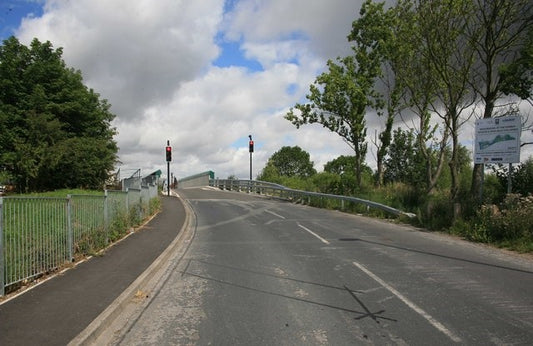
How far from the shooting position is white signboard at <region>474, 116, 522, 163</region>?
13789 mm

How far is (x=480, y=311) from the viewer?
19.3 feet

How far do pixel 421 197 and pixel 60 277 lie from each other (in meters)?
17.1

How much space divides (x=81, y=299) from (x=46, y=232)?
2.29 m

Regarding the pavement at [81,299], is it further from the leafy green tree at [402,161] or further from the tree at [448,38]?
the leafy green tree at [402,161]

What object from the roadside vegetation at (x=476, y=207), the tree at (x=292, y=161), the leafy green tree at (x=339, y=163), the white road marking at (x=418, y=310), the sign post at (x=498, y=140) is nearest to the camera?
the white road marking at (x=418, y=310)

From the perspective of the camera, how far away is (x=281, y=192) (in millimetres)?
35688

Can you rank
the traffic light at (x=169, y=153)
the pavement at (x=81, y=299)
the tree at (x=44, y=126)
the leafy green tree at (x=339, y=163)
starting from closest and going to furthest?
the pavement at (x=81, y=299), the tree at (x=44, y=126), the traffic light at (x=169, y=153), the leafy green tree at (x=339, y=163)

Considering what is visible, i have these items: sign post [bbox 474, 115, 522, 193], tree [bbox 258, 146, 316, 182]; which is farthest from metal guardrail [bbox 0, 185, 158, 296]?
tree [bbox 258, 146, 316, 182]

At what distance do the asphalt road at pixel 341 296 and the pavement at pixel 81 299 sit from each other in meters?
0.44

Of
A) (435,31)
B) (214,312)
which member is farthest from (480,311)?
(435,31)

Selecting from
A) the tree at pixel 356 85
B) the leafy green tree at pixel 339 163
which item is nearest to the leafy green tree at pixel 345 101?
the tree at pixel 356 85

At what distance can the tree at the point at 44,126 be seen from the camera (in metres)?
23.8

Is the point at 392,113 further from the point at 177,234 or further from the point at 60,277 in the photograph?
the point at 60,277

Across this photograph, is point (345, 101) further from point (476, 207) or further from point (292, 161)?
point (292, 161)
